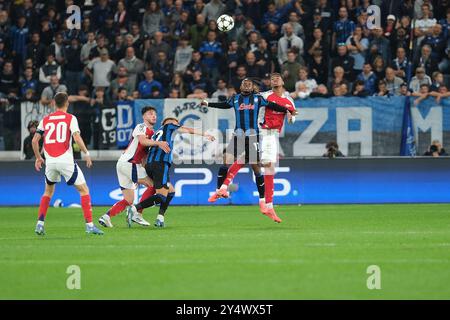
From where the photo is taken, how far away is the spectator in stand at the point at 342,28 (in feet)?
83.4

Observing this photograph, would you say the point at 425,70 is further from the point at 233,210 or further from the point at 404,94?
the point at 233,210

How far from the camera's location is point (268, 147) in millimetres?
18094

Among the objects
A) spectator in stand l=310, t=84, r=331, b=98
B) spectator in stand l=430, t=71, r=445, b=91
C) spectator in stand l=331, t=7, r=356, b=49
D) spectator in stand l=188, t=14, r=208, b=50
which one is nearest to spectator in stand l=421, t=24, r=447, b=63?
spectator in stand l=430, t=71, r=445, b=91

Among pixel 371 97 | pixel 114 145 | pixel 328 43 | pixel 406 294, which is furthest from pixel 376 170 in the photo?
pixel 406 294

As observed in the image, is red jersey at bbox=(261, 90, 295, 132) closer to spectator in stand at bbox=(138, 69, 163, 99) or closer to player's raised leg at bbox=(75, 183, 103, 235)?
player's raised leg at bbox=(75, 183, 103, 235)

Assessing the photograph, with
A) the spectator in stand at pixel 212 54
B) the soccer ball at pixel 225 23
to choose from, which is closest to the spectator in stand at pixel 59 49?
the spectator in stand at pixel 212 54

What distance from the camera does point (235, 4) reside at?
26.9 meters

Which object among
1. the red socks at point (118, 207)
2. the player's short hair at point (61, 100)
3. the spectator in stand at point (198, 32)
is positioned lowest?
the red socks at point (118, 207)

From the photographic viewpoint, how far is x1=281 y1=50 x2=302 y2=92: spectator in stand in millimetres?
24391

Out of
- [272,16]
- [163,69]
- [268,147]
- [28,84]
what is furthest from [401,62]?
[28,84]

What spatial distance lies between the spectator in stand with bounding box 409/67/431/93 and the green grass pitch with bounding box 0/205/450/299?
6.06m

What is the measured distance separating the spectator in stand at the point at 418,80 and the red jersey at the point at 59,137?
11.4m

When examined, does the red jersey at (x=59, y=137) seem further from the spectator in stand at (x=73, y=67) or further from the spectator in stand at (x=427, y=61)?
the spectator in stand at (x=427, y=61)

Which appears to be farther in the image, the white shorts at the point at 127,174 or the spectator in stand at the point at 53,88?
the spectator in stand at the point at 53,88
